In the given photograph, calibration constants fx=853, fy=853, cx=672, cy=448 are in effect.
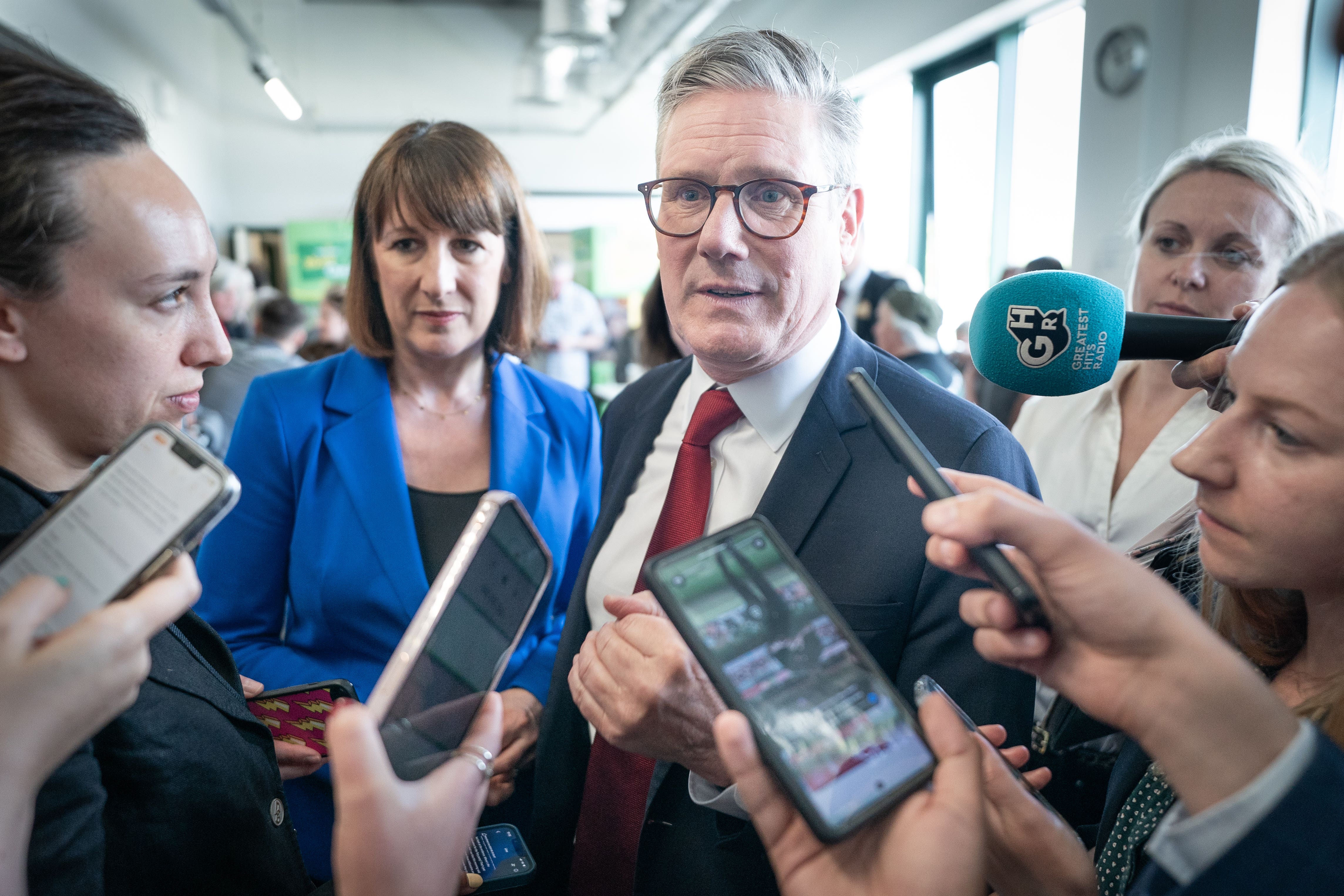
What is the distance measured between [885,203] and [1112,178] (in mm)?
3798

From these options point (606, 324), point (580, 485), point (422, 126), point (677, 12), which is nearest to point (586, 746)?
point (580, 485)

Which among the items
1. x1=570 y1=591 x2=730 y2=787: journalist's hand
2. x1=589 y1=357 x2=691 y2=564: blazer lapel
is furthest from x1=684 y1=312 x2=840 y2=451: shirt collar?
x1=570 y1=591 x2=730 y2=787: journalist's hand

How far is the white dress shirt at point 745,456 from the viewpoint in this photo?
4.65 ft

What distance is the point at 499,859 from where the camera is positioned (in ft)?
4.18

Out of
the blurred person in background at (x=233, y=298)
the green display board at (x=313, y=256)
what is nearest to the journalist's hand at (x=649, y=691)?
the blurred person in background at (x=233, y=298)

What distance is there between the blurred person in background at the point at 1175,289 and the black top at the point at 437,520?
1264 millimetres

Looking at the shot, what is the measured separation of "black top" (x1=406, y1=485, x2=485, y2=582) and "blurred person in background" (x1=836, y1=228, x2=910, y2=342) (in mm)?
2756

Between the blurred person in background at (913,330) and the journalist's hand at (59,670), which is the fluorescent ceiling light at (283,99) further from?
the journalist's hand at (59,670)

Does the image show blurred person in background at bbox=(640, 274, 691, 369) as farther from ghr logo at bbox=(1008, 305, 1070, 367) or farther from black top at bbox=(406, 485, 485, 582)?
ghr logo at bbox=(1008, 305, 1070, 367)

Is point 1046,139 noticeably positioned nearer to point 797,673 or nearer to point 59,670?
point 797,673

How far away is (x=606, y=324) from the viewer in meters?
9.80

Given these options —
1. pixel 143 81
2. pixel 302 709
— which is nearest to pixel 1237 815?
pixel 302 709

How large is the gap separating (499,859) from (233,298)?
596cm

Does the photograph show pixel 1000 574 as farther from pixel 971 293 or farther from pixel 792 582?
pixel 971 293
